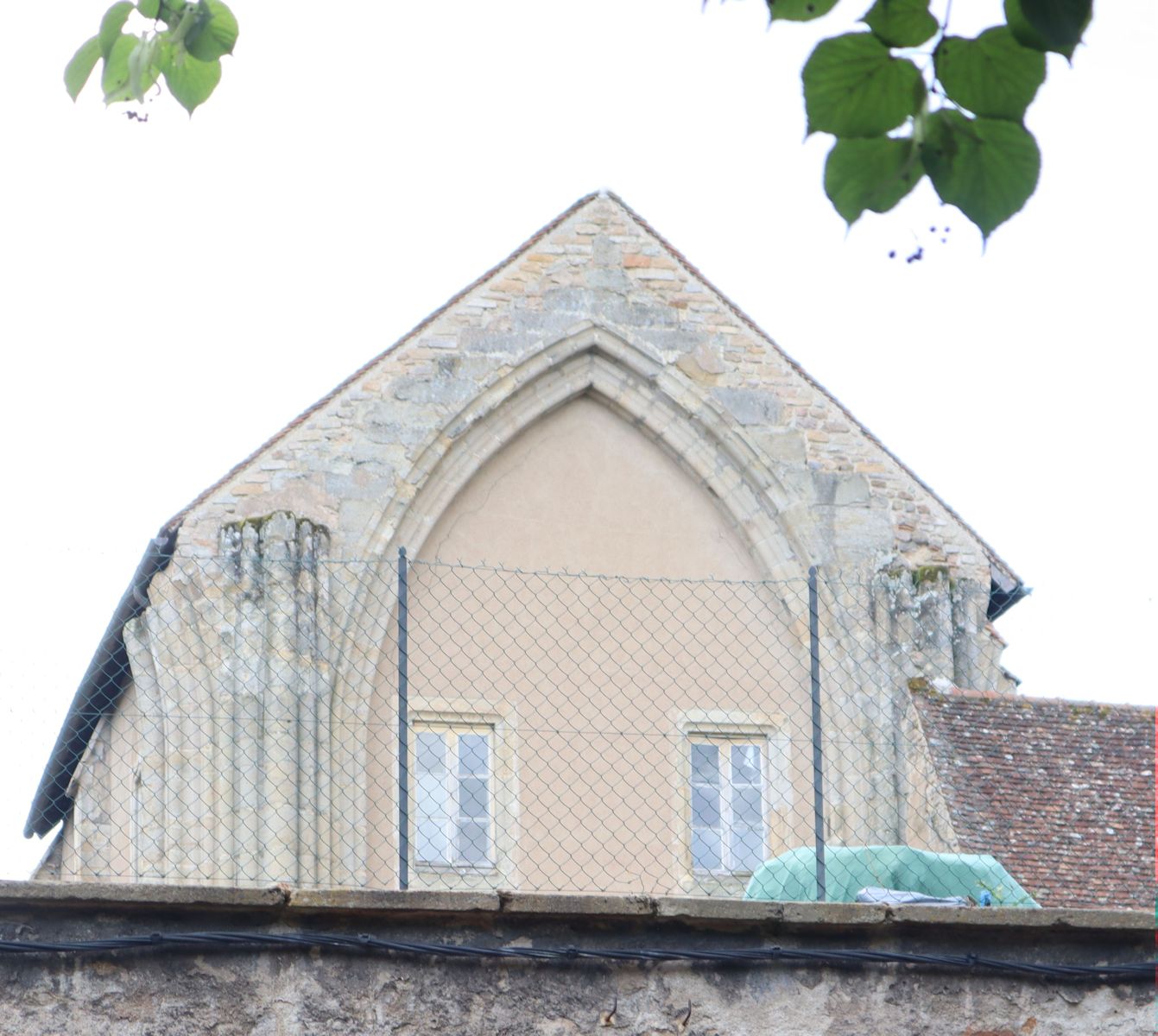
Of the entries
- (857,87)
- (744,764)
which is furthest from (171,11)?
(744,764)

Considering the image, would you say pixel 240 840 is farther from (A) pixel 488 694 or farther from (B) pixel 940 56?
(B) pixel 940 56

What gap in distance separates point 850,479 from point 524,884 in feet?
15.5

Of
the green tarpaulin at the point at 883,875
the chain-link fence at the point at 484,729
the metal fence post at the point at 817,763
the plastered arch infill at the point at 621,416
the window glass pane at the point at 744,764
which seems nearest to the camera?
the metal fence post at the point at 817,763

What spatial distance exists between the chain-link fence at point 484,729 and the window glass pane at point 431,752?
Result: 2 cm

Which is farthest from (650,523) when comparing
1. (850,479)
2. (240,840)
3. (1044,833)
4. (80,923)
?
(80,923)

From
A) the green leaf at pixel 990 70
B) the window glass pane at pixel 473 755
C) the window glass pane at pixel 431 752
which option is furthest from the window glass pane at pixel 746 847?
the green leaf at pixel 990 70

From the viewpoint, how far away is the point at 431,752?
1591 cm

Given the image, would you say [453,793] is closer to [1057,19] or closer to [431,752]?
[431,752]

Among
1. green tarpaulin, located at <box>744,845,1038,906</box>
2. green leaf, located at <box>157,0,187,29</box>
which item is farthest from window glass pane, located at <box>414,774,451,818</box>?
green leaf, located at <box>157,0,187,29</box>

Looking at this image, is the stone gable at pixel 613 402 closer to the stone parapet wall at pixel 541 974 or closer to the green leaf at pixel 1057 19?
the stone parapet wall at pixel 541 974

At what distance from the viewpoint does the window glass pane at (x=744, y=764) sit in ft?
52.6

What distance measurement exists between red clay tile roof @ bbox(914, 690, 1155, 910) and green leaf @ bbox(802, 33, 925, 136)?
889cm

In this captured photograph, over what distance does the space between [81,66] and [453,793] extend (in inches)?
477

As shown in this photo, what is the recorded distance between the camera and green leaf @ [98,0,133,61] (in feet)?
13.4
